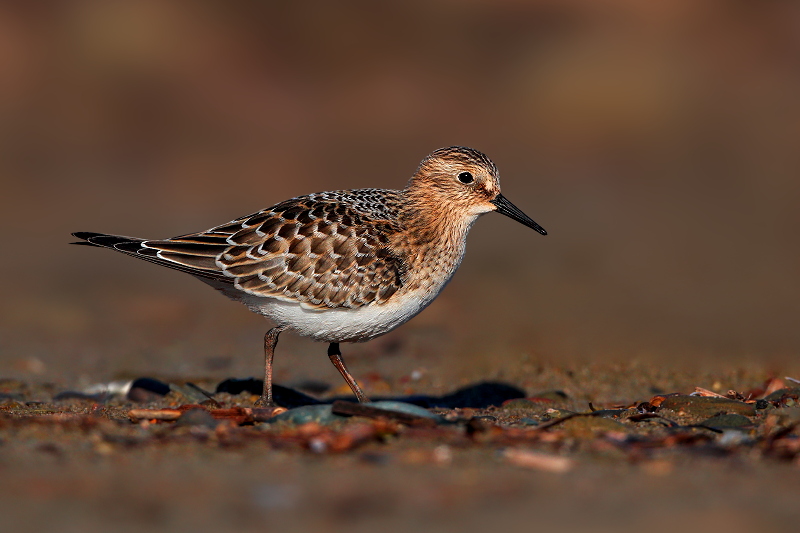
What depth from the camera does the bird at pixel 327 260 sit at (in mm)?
7242

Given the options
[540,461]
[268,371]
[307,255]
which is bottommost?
[268,371]

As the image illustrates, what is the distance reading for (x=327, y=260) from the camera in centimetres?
727

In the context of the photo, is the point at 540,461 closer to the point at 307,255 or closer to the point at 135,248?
the point at 307,255

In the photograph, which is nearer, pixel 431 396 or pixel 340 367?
pixel 340 367

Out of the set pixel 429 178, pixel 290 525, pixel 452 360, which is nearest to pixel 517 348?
pixel 452 360

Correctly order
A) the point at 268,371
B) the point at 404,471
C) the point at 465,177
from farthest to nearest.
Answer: the point at 465,177 < the point at 268,371 < the point at 404,471

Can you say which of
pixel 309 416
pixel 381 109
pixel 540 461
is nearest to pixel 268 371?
pixel 309 416

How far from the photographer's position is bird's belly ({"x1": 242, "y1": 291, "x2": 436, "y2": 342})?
7234 millimetres

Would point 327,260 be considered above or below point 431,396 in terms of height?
above

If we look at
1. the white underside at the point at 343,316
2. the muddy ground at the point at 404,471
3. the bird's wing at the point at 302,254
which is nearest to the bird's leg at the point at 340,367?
the white underside at the point at 343,316

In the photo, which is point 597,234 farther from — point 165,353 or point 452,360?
point 165,353

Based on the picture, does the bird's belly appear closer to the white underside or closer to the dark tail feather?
the white underside

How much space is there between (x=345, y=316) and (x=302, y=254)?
0.60 metres

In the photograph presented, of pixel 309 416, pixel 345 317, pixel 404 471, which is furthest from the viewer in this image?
pixel 345 317
